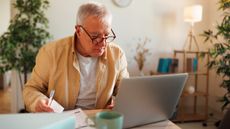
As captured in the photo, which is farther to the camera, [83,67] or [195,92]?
[195,92]

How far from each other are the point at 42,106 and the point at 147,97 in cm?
47

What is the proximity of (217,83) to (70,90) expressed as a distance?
2725mm

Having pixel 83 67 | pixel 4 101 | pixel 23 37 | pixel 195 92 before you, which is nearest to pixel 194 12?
pixel 195 92

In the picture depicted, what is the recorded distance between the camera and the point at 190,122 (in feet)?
11.3

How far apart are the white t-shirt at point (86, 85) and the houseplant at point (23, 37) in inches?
Result: 66.6

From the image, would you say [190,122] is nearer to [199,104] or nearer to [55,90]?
[199,104]

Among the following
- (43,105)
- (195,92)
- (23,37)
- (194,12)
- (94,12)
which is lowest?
(195,92)

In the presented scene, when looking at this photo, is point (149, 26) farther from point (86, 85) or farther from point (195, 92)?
point (86, 85)

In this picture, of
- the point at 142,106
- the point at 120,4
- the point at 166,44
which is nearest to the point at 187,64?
the point at 166,44

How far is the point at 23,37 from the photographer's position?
2.99 meters

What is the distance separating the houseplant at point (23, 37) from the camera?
9.88 feet

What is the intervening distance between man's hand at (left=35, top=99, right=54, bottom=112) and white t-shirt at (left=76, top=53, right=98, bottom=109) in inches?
10.6

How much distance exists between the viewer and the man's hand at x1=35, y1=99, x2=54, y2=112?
1.19 meters

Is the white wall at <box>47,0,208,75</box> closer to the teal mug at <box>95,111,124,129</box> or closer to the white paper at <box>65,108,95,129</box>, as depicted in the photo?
the white paper at <box>65,108,95,129</box>
